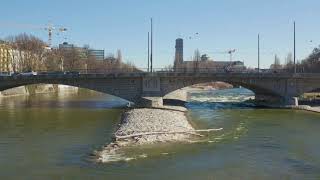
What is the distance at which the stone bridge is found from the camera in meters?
79.7

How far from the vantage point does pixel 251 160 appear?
32.9 metres

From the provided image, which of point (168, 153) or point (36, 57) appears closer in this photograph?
point (168, 153)

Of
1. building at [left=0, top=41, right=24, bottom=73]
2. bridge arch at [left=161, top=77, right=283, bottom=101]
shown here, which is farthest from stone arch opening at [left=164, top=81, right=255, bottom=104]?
building at [left=0, top=41, right=24, bottom=73]

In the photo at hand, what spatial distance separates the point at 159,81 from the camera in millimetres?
79688

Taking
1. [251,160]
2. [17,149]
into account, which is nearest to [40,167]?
[17,149]

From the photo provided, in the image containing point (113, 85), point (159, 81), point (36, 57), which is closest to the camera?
point (159, 81)

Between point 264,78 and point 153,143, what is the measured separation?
48044 mm

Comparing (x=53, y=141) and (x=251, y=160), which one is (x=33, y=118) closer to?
(x=53, y=141)

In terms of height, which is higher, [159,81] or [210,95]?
[159,81]

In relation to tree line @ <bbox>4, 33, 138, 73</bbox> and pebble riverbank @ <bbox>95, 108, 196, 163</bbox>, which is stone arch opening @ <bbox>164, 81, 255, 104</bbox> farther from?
pebble riverbank @ <bbox>95, 108, 196, 163</bbox>

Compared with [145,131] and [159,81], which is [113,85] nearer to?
[159,81]

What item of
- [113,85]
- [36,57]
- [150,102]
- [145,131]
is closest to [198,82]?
[150,102]

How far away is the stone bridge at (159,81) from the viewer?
7969 cm

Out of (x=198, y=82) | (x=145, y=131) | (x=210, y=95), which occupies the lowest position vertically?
(x=210, y=95)
